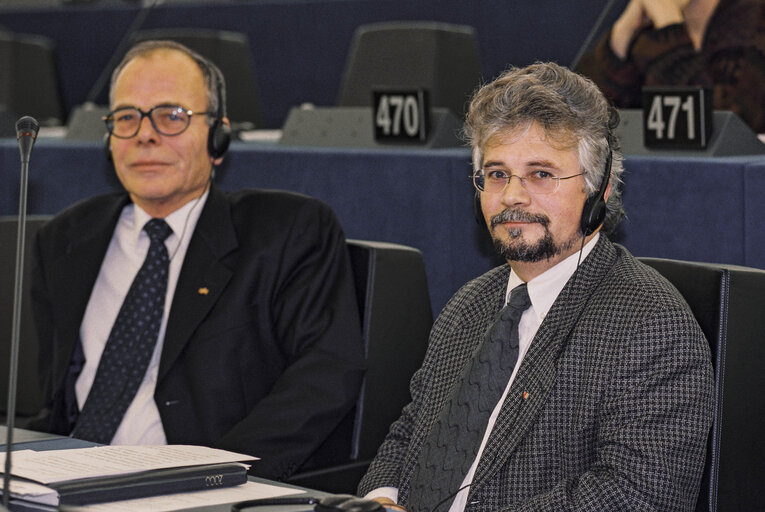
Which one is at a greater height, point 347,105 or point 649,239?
point 347,105

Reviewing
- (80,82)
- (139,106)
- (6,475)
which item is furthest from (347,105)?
(6,475)

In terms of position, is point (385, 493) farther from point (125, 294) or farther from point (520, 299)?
point (125, 294)

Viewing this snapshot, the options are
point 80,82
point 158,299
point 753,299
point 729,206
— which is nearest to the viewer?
point 753,299

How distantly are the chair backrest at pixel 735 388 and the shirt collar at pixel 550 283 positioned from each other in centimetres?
20

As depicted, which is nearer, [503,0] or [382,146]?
[382,146]

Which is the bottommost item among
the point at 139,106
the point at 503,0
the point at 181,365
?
the point at 181,365

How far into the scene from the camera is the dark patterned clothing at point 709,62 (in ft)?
8.34

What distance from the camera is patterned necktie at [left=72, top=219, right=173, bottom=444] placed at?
2326 mm

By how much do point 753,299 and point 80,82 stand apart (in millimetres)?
3891

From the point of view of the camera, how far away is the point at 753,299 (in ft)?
5.79

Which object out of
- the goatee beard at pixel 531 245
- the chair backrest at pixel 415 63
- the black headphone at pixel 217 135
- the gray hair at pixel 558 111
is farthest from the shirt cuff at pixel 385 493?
the chair backrest at pixel 415 63

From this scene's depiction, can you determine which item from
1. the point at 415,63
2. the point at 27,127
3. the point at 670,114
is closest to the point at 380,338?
the point at 670,114

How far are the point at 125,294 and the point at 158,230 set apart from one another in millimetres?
147

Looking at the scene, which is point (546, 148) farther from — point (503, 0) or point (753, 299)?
point (503, 0)
